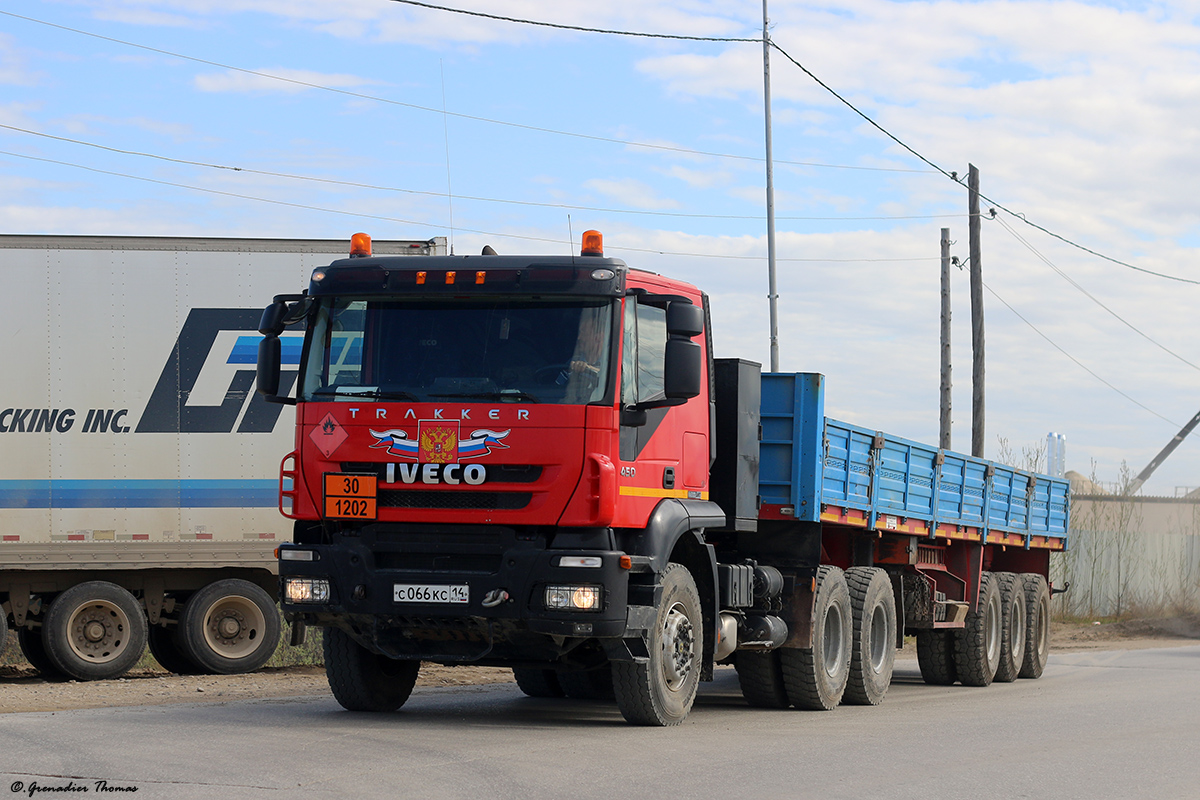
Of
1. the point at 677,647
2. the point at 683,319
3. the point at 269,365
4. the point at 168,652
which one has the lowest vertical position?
the point at 168,652

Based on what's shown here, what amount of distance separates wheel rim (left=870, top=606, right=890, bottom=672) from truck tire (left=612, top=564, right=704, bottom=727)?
3.58 metres

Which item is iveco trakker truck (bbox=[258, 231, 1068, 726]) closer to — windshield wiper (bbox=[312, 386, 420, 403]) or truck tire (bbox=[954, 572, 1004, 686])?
windshield wiper (bbox=[312, 386, 420, 403])

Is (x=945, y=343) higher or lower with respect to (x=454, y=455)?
higher

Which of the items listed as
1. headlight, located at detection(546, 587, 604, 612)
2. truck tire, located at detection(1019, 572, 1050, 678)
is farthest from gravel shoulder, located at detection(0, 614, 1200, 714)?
truck tire, located at detection(1019, 572, 1050, 678)

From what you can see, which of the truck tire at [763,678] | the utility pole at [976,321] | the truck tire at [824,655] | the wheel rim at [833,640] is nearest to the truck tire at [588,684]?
the truck tire at [763,678]

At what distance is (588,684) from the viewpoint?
13.4 m

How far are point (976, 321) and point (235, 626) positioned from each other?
61.8ft

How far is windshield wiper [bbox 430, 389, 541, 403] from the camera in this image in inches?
380

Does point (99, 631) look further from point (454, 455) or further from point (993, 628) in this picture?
point (993, 628)

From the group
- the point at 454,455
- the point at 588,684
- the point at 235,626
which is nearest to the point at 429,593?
the point at 454,455

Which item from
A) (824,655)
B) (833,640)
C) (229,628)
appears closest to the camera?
(824,655)

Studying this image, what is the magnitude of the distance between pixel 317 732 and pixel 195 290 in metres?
6.97

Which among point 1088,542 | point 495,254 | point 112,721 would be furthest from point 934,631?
point 1088,542

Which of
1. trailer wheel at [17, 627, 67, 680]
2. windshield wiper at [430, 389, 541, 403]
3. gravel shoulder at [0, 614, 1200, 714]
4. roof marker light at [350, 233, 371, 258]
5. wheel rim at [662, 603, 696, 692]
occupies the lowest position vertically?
gravel shoulder at [0, 614, 1200, 714]
